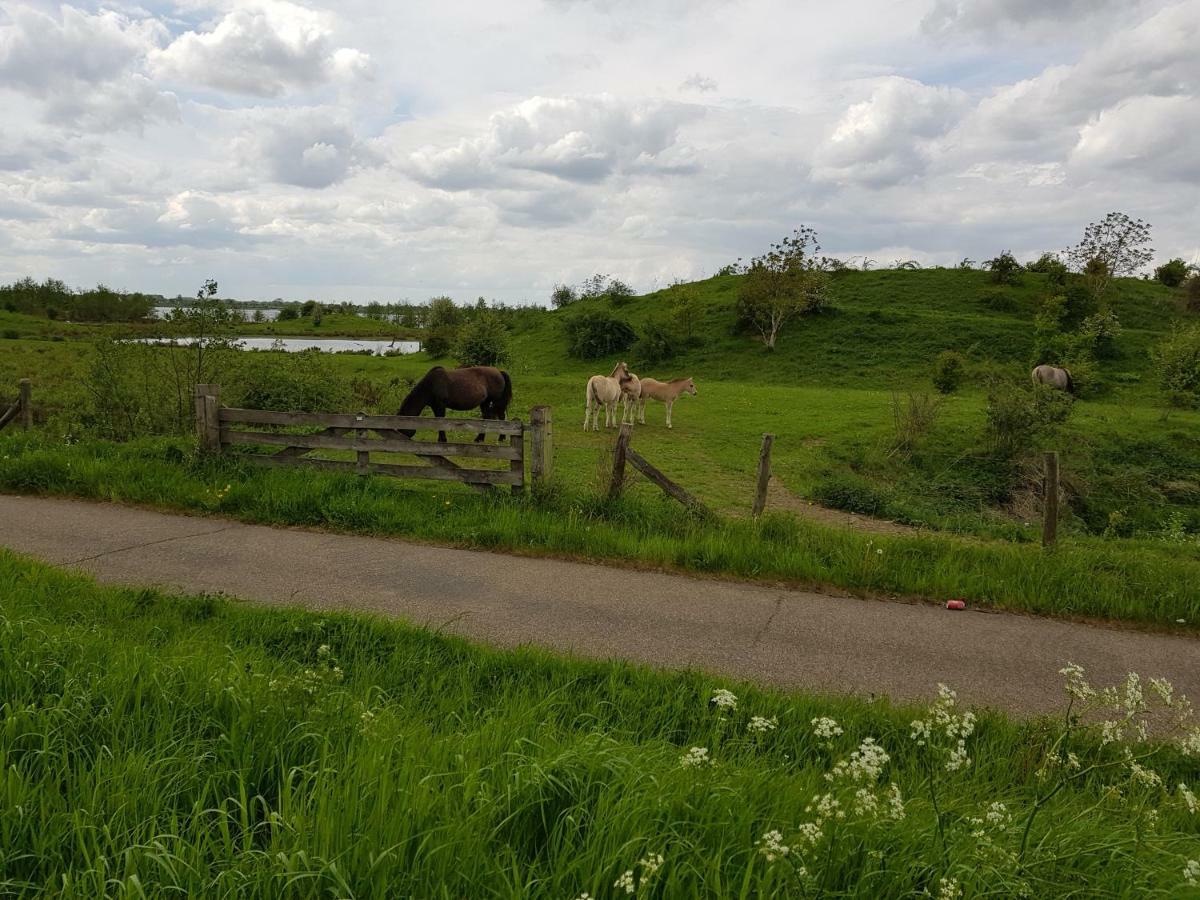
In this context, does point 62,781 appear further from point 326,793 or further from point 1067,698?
point 1067,698

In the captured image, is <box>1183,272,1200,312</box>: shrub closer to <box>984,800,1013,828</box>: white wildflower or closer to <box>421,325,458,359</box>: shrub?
<box>421,325,458,359</box>: shrub

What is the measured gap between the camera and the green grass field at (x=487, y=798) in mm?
2303

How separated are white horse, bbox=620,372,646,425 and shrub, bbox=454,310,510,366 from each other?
11740mm

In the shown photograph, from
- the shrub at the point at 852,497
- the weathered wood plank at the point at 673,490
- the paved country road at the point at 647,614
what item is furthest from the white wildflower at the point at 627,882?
the shrub at the point at 852,497

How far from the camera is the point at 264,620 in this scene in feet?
19.4

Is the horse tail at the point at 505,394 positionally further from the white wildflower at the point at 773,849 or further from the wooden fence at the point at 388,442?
the white wildflower at the point at 773,849

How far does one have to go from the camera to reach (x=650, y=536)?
873 centimetres

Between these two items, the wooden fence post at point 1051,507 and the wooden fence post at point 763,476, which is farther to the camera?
the wooden fence post at point 763,476

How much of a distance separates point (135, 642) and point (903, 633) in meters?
6.32

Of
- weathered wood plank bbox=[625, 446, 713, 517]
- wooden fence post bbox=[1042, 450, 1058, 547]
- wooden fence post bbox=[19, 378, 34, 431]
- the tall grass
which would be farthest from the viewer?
wooden fence post bbox=[19, 378, 34, 431]

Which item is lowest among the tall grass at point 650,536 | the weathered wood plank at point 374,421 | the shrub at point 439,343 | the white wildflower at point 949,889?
the tall grass at point 650,536

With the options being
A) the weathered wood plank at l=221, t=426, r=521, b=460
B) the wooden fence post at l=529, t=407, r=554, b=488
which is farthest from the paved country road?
the wooden fence post at l=529, t=407, r=554, b=488

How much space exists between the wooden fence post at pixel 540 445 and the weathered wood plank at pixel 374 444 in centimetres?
30

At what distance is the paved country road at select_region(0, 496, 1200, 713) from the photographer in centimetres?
585
